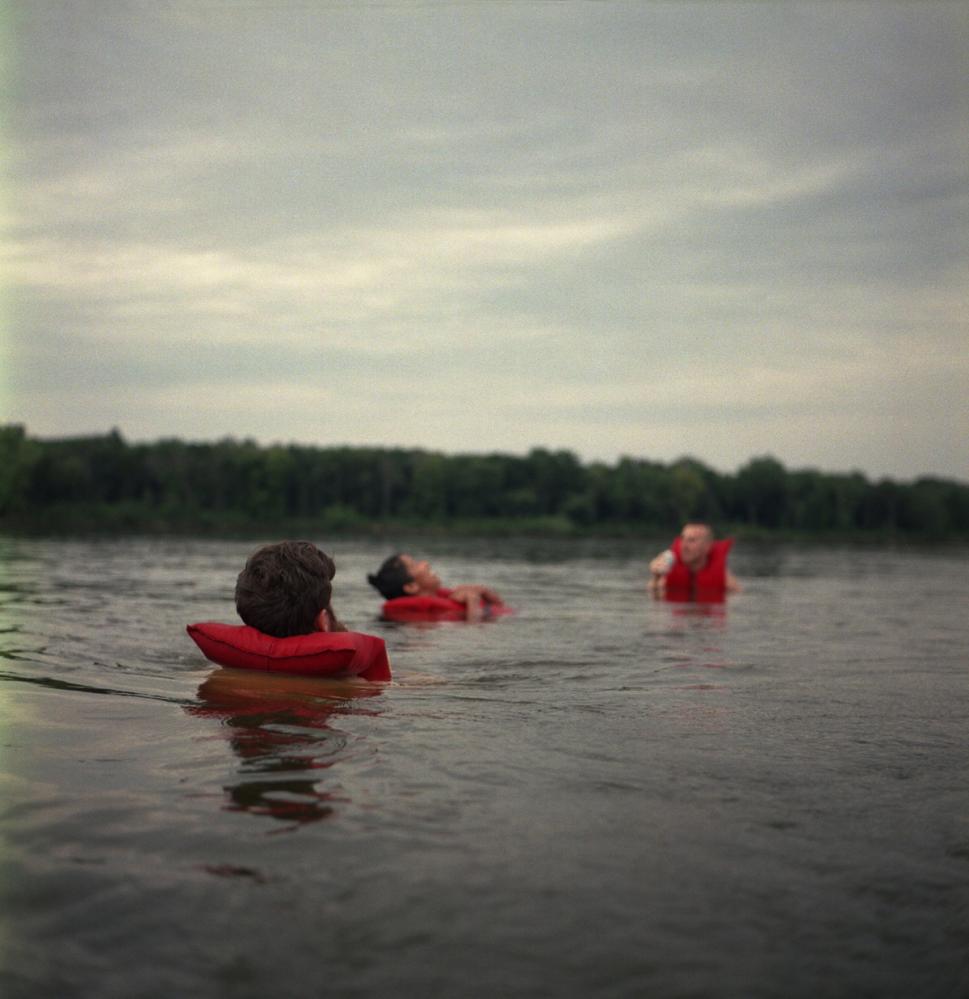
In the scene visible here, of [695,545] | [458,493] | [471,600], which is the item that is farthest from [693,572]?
[458,493]

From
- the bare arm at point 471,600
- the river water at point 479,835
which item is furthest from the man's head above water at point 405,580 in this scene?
the river water at point 479,835

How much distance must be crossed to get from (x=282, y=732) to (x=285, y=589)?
1.09 meters

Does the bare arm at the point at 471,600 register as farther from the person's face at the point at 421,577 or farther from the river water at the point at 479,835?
the river water at the point at 479,835

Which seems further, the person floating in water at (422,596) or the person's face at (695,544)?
the person's face at (695,544)

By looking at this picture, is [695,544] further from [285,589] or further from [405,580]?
[285,589]

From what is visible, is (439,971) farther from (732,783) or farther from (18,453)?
(18,453)

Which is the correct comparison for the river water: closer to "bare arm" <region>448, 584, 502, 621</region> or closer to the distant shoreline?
"bare arm" <region>448, 584, 502, 621</region>

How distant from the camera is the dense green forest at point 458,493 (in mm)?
73375

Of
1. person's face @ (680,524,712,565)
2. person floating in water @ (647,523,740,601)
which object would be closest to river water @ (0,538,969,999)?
person's face @ (680,524,712,565)

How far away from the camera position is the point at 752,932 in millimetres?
2779

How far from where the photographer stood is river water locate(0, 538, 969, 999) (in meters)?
2.59

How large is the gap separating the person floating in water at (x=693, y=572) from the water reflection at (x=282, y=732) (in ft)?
36.8

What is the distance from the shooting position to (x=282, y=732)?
4.91 meters

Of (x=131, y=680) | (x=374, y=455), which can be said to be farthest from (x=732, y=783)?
(x=374, y=455)
